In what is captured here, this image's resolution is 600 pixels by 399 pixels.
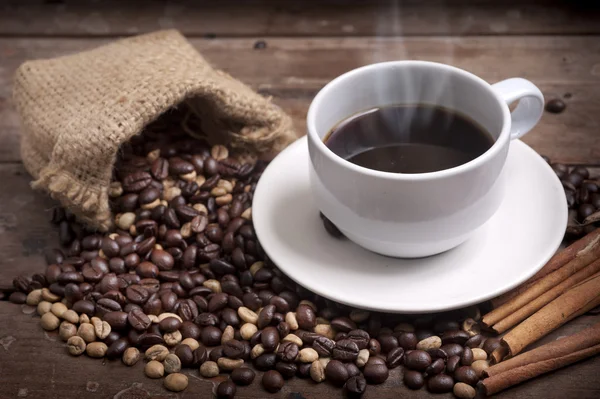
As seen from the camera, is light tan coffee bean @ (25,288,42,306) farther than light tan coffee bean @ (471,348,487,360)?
Yes

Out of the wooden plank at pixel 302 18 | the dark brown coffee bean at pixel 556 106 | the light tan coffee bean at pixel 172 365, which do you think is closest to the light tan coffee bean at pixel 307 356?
the light tan coffee bean at pixel 172 365

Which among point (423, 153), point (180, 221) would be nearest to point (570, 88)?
point (423, 153)

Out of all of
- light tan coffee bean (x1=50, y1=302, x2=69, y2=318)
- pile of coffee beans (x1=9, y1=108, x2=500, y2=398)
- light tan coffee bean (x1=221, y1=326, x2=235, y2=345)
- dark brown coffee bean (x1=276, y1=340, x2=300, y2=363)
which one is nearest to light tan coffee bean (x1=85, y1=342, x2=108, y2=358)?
pile of coffee beans (x1=9, y1=108, x2=500, y2=398)

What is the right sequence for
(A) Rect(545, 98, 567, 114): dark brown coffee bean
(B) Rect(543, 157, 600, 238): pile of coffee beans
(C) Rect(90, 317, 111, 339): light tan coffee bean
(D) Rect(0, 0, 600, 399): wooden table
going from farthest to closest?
(A) Rect(545, 98, 567, 114): dark brown coffee bean, (D) Rect(0, 0, 600, 399): wooden table, (B) Rect(543, 157, 600, 238): pile of coffee beans, (C) Rect(90, 317, 111, 339): light tan coffee bean

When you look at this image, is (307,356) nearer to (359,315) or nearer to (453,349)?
(359,315)

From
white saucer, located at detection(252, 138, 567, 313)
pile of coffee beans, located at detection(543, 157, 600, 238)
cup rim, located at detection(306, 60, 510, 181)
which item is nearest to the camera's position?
cup rim, located at detection(306, 60, 510, 181)

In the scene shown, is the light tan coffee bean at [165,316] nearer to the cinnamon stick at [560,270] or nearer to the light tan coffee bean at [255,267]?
the light tan coffee bean at [255,267]

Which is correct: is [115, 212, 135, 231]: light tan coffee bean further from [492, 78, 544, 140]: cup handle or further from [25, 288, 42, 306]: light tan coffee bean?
[492, 78, 544, 140]: cup handle
